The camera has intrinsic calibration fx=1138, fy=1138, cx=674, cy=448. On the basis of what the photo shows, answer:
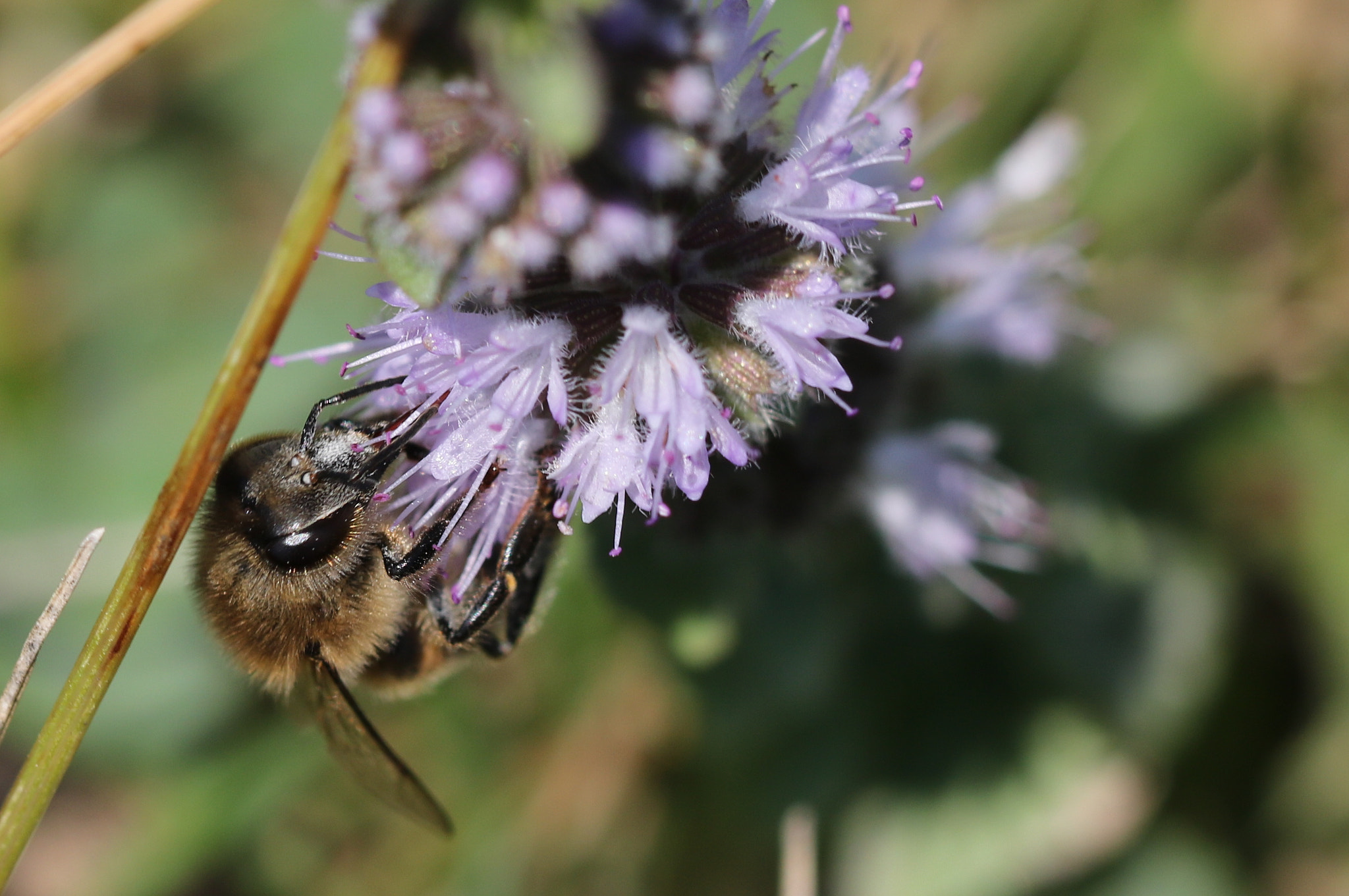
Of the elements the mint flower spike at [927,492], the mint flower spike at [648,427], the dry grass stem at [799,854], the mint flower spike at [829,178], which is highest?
the mint flower spike at [829,178]

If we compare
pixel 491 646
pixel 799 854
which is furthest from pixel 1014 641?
pixel 491 646

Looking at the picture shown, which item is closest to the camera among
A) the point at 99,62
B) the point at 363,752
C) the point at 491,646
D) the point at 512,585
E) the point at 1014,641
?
the point at 99,62

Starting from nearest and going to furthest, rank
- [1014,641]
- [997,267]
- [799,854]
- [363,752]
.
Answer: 1. [363,752]
2. [997,267]
3. [799,854]
4. [1014,641]

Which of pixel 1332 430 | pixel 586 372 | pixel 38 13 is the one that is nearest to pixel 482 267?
pixel 586 372

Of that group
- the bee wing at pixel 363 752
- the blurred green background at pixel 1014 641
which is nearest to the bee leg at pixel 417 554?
the bee wing at pixel 363 752

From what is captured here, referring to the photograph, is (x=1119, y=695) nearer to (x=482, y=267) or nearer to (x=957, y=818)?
(x=957, y=818)

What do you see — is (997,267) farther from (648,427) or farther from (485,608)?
(485,608)

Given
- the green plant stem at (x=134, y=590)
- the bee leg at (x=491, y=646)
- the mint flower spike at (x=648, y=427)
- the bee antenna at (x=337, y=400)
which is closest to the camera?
the mint flower spike at (x=648, y=427)

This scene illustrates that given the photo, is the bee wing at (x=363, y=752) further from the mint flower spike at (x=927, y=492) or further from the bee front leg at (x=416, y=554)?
the mint flower spike at (x=927, y=492)
